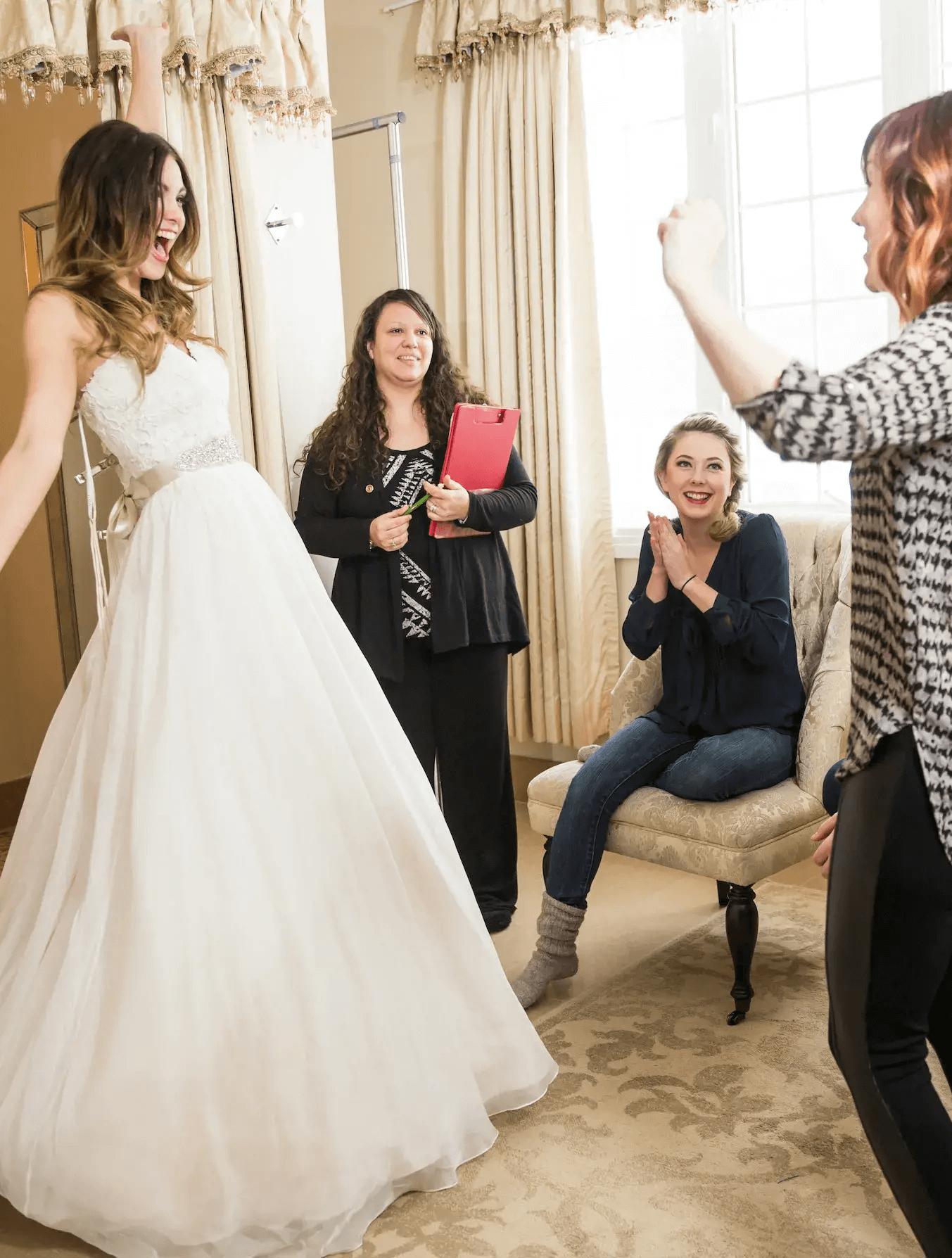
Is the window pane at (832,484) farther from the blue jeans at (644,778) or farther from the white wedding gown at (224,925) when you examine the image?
the white wedding gown at (224,925)

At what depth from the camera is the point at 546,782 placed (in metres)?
2.68

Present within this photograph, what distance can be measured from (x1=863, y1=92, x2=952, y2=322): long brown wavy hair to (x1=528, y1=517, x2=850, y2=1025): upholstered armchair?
4.58ft

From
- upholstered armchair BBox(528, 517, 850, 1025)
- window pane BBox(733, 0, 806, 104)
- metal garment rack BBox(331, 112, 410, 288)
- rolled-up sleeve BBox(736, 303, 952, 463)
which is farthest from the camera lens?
window pane BBox(733, 0, 806, 104)

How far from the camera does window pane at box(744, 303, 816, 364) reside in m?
3.51

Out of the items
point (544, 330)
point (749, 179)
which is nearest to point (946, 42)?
point (749, 179)

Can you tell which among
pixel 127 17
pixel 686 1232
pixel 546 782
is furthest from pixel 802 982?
pixel 127 17

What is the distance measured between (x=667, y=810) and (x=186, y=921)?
3.62 feet

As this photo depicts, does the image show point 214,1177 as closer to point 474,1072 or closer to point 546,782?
point 474,1072

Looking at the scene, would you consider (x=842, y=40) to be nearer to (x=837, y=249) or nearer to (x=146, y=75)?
(x=837, y=249)

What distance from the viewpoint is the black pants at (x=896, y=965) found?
1.14 m

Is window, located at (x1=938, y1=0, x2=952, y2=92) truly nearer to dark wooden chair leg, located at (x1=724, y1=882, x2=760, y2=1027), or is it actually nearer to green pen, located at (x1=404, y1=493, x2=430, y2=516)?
green pen, located at (x1=404, y1=493, x2=430, y2=516)

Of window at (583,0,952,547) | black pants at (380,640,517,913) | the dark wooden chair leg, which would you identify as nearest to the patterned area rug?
the dark wooden chair leg

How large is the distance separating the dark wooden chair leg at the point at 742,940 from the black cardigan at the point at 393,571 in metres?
0.83

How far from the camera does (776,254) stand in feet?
11.6
